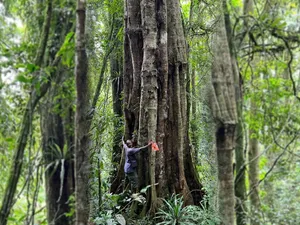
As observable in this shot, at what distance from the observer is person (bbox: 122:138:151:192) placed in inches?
110

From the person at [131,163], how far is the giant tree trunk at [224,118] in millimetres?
1060

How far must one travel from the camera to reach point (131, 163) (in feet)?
9.19

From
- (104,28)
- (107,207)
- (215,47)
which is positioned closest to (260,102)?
(215,47)

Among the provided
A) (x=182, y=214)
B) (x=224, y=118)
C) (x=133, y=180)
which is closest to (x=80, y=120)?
(x=133, y=180)

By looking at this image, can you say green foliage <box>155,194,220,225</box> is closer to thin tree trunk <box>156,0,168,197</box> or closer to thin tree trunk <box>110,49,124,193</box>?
thin tree trunk <box>156,0,168,197</box>

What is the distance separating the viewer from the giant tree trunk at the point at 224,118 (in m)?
3.73

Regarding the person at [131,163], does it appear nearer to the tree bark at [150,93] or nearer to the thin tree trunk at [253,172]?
the tree bark at [150,93]

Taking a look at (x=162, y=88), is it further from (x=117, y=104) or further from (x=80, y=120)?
(x=80, y=120)

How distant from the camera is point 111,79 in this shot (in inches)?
130

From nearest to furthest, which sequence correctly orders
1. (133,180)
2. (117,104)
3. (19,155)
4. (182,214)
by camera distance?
(182,214)
(133,180)
(117,104)
(19,155)

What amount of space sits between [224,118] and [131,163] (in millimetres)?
1495

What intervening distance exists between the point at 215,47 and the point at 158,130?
164 centimetres

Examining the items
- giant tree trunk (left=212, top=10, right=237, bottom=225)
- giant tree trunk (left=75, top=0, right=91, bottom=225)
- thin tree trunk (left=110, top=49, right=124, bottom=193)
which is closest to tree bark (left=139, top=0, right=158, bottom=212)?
thin tree trunk (left=110, top=49, right=124, bottom=193)

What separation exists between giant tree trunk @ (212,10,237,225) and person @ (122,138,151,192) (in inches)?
41.7
